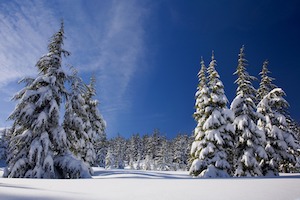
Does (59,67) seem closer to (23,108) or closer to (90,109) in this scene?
(23,108)

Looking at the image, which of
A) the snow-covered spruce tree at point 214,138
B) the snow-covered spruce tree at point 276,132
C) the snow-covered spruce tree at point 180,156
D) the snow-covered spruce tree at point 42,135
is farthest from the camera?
the snow-covered spruce tree at point 180,156

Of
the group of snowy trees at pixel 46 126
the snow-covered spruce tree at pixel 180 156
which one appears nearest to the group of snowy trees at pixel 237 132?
the group of snowy trees at pixel 46 126

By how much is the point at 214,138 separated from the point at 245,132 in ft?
11.5

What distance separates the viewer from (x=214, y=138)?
2117cm

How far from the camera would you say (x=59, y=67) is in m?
16.1

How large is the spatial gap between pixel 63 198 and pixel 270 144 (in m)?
26.0

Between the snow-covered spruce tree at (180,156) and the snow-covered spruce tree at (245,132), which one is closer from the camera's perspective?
the snow-covered spruce tree at (245,132)

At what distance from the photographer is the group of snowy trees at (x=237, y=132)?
20.9m

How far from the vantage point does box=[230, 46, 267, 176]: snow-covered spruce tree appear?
69.8 ft

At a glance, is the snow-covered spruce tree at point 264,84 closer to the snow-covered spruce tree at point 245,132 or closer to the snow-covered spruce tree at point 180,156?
Result: the snow-covered spruce tree at point 245,132

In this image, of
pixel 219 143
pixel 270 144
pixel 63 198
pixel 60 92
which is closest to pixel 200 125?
pixel 219 143

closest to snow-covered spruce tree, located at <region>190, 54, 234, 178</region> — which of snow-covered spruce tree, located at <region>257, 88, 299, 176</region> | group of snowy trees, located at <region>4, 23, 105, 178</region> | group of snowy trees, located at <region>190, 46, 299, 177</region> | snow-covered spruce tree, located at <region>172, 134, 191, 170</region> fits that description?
group of snowy trees, located at <region>190, 46, 299, 177</region>

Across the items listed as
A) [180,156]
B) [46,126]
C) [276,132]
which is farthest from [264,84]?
[180,156]

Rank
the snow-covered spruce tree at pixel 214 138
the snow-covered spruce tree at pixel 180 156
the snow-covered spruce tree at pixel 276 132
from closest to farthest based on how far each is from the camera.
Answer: the snow-covered spruce tree at pixel 214 138 < the snow-covered spruce tree at pixel 276 132 < the snow-covered spruce tree at pixel 180 156
